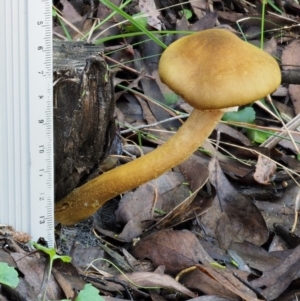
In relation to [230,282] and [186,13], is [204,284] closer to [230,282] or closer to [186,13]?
[230,282]

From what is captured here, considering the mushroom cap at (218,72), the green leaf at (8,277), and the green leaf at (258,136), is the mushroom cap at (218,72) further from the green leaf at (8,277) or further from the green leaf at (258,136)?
the green leaf at (258,136)

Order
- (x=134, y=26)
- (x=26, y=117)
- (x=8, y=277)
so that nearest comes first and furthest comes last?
(x=8, y=277) → (x=26, y=117) → (x=134, y=26)

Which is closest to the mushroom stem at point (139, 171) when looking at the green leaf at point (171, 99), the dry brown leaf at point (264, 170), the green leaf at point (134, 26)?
the dry brown leaf at point (264, 170)

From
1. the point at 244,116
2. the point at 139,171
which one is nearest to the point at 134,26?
the point at 244,116

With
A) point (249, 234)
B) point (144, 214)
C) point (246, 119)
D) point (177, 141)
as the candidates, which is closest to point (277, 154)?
point (246, 119)

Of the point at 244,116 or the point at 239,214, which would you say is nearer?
the point at 239,214

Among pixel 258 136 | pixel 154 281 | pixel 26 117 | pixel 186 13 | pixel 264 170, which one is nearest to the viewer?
pixel 26 117

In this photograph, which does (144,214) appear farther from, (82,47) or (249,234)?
(82,47)
